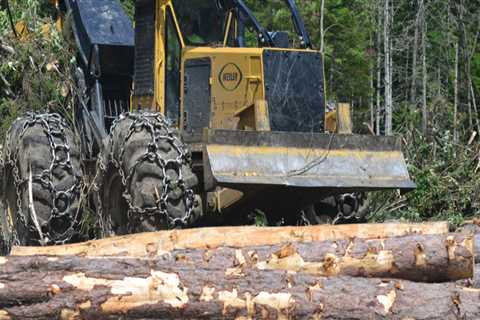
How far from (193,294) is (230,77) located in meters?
4.34

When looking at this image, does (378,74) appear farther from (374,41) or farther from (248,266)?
(248,266)

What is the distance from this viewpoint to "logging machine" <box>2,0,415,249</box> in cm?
982

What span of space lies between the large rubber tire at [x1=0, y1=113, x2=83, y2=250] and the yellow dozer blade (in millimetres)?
1748

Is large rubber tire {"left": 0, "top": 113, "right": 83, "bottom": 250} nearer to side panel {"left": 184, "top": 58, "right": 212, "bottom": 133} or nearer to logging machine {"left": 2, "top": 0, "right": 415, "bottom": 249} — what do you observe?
logging machine {"left": 2, "top": 0, "right": 415, "bottom": 249}

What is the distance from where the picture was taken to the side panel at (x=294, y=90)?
10.7 m

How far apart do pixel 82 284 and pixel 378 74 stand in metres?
26.8

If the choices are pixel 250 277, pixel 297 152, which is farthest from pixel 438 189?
pixel 250 277

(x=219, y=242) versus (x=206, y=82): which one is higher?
(x=206, y=82)

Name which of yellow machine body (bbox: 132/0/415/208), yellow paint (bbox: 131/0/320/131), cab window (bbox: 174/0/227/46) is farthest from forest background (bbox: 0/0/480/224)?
cab window (bbox: 174/0/227/46)

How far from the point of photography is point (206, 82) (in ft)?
35.5

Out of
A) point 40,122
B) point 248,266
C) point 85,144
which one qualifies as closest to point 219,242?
point 248,266

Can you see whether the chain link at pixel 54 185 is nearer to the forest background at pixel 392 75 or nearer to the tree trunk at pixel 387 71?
the forest background at pixel 392 75

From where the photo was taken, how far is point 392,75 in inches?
1328

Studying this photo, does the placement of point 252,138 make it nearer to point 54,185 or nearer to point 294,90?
point 294,90
